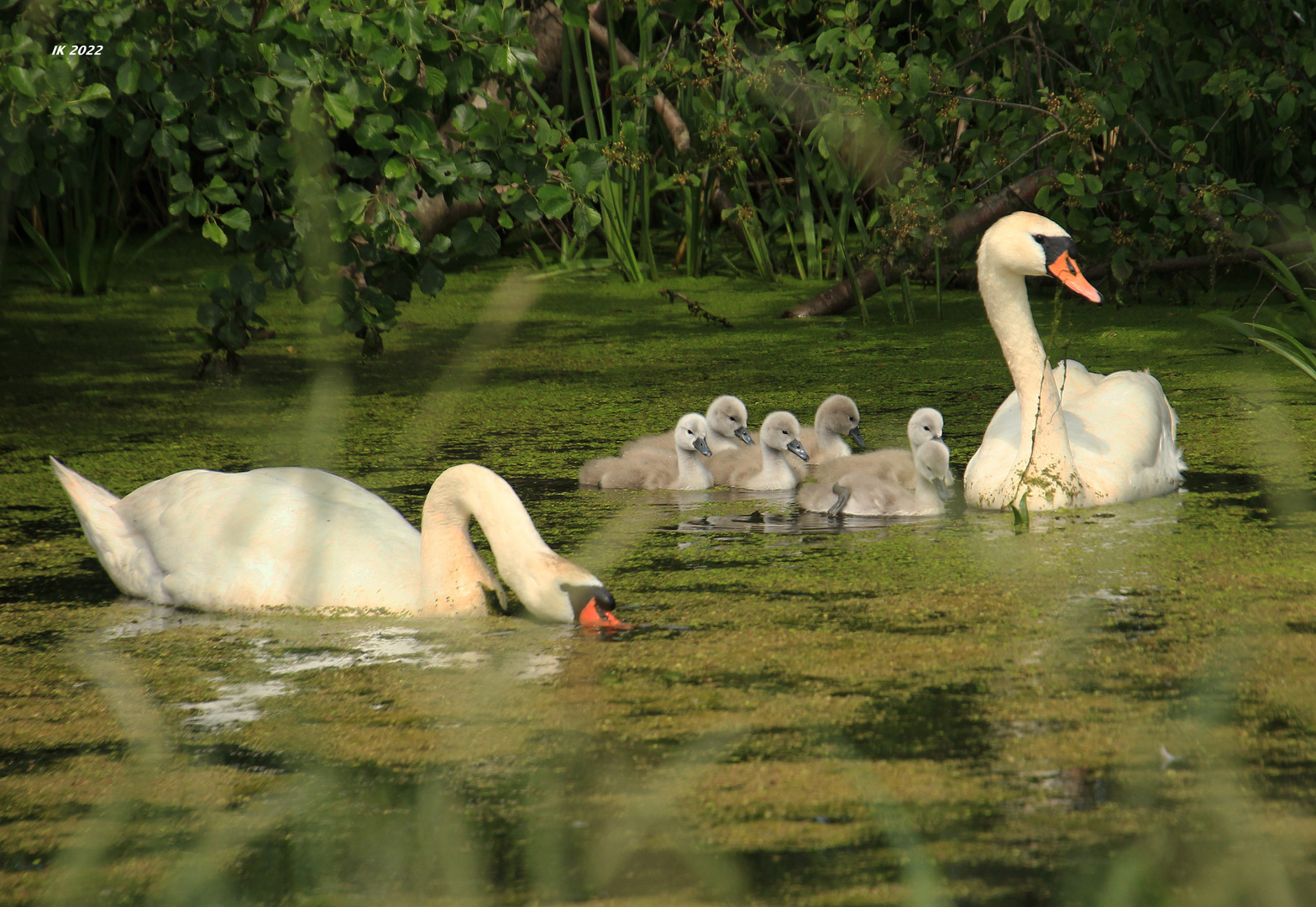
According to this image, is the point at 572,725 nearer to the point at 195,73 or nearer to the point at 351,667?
the point at 351,667

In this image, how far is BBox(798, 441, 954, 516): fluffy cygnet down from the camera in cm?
475

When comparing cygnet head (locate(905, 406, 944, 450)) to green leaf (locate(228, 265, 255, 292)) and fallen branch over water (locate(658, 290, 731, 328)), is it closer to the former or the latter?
green leaf (locate(228, 265, 255, 292))

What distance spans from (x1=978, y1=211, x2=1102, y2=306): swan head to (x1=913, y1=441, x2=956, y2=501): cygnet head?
65cm

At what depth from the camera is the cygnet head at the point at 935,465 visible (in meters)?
4.73

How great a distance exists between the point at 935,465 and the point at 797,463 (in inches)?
36.6

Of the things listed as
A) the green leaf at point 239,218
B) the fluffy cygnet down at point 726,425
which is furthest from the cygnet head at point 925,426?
the green leaf at point 239,218

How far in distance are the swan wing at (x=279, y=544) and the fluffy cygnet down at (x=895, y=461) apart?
160cm

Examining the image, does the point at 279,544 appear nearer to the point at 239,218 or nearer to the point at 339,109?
the point at 339,109

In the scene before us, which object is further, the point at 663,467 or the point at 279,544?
the point at 663,467

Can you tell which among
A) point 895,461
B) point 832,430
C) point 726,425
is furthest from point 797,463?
point 895,461

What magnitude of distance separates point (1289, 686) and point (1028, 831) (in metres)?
0.90

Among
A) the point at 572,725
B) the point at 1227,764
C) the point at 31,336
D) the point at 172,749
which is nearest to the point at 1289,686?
the point at 1227,764

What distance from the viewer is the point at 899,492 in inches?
189

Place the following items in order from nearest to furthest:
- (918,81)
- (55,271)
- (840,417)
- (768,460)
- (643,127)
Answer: (768,460) < (840,417) < (918,81) < (643,127) < (55,271)
